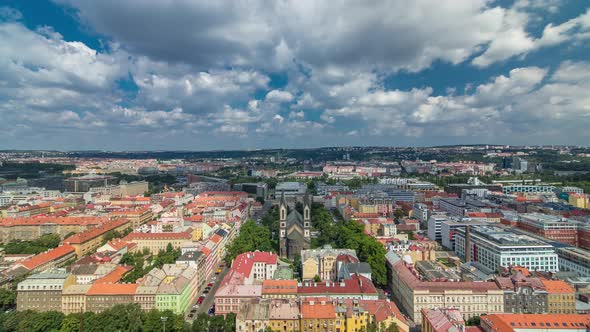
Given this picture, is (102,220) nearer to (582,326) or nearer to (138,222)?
(138,222)

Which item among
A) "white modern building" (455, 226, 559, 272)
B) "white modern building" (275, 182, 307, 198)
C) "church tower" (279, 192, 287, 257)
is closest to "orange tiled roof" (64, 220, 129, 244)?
"church tower" (279, 192, 287, 257)

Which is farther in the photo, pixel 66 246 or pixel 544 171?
pixel 544 171

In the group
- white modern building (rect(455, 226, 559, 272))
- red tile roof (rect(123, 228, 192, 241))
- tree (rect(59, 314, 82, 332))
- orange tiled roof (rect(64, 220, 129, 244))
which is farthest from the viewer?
red tile roof (rect(123, 228, 192, 241))

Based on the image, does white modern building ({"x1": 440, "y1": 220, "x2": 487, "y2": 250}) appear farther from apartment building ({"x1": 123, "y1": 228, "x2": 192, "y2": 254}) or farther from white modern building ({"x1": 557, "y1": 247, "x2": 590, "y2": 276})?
apartment building ({"x1": 123, "y1": 228, "x2": 192, "y2": 254})

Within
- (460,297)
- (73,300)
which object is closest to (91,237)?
(73,300)

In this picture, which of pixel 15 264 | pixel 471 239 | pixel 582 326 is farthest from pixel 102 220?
pixel 582 326

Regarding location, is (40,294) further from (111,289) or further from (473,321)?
(473,321)

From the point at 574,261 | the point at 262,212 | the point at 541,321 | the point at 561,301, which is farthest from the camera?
the point at 262,212
